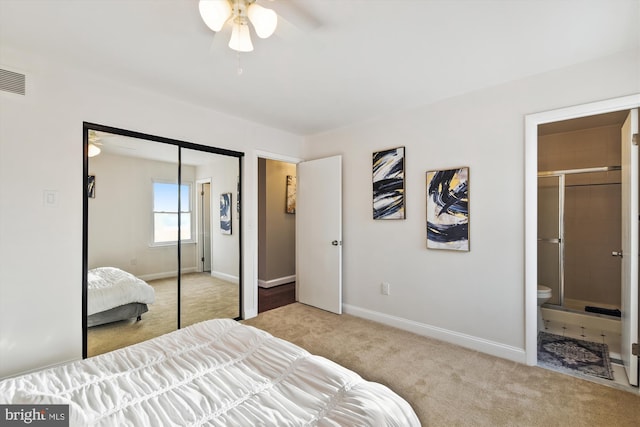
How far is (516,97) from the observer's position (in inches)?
99.7

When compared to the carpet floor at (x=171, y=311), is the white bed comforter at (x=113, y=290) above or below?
above

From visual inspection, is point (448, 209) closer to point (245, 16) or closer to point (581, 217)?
point (581, 217)

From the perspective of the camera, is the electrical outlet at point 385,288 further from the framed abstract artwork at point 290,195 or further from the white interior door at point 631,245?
the framed abstract artwork at point 290,195

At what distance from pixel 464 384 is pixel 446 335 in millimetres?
789

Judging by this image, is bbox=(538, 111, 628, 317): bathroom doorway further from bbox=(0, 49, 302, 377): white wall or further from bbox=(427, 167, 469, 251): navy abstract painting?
bbox=(0, 49, 302, 377): white wall

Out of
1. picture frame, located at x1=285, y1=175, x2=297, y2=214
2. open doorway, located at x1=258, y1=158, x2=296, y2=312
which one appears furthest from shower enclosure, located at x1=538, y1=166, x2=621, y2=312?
picture frame, located at x1=285, y1=175, x2=297, y2=214

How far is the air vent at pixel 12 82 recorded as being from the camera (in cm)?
204


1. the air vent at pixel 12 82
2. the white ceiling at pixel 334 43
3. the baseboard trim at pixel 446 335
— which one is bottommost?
the baseboard trim at pixel 446 335

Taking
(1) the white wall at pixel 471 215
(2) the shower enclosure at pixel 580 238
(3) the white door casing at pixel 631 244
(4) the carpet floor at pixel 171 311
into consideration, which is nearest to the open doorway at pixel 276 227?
(4) the carpet floor at pixel 171 311

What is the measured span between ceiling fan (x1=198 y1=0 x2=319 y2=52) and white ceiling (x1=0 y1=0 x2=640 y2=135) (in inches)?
0.6

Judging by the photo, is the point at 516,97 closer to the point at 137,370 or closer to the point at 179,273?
the point at 137,370

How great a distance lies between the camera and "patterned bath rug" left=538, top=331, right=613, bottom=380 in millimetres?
2363

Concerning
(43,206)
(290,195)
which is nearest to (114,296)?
(43,206)

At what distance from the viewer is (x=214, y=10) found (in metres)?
1.35
